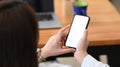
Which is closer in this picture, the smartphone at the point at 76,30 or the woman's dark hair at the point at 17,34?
the woman's dark hair at the point at 17,34

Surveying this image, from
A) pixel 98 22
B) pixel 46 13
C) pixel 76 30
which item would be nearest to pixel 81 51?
pixel 76 30

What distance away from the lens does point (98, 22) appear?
177 cm

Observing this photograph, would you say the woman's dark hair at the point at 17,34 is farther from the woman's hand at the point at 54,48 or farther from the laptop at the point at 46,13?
the laptop at the point at 46,13

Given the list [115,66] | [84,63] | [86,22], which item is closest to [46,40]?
[86,22]

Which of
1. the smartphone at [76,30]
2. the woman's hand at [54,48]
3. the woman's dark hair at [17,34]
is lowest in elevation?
the woman's hand at [54,48]

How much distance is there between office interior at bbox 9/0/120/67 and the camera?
158cm

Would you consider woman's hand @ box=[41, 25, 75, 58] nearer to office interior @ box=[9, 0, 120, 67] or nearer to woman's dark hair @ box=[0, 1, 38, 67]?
office interior @ box=[9, 0, 120, 67]

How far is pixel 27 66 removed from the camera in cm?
89

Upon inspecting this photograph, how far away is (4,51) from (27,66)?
0.08 meters

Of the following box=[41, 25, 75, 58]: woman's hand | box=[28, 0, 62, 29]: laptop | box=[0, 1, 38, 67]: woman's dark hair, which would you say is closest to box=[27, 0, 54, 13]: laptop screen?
box=[28, 0, 62, 29]: laptop

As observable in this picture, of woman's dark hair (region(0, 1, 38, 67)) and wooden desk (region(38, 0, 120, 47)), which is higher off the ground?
woman's dark hair (region(0, 1, 38, 67))

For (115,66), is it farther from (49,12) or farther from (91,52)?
(49,12)

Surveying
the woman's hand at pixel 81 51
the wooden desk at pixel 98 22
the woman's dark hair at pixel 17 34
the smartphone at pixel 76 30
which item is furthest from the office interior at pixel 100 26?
the woman's dark hair at pixel 17 34

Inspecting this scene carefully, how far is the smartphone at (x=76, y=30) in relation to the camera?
1427mm
